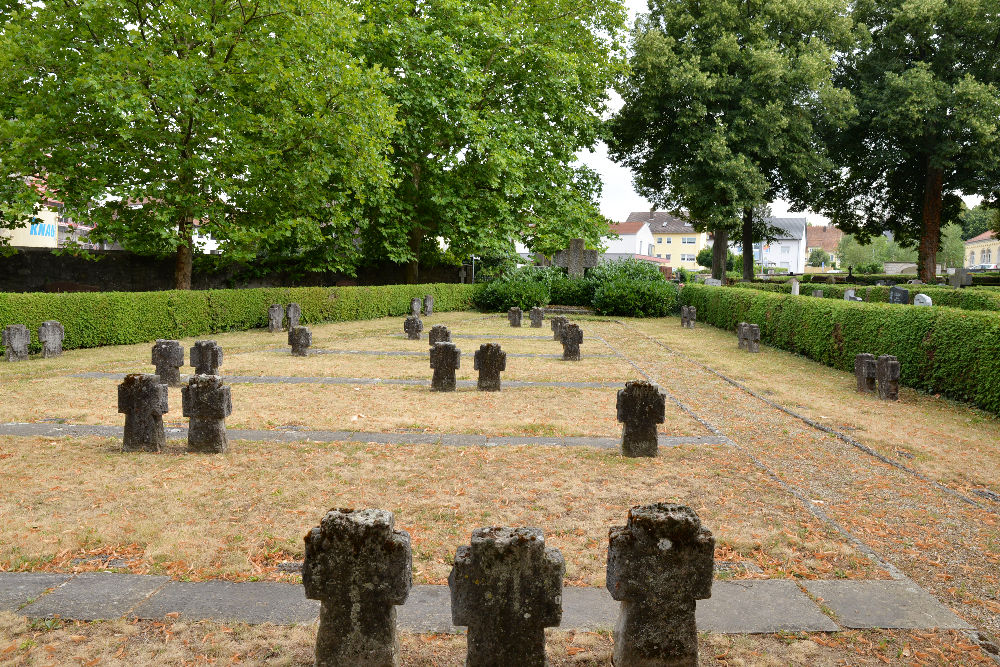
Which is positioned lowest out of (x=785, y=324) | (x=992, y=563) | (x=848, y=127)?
(x=992, y=563)

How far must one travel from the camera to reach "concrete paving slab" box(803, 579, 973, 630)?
350 cm

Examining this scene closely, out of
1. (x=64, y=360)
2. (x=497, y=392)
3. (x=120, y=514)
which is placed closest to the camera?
(x=120, y=514)

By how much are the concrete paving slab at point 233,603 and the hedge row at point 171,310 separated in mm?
12485

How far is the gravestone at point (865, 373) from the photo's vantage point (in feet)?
35.2

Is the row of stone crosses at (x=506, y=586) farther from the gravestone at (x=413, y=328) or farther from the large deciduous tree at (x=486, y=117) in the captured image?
the large deciduous tree at (x=486, y=117)

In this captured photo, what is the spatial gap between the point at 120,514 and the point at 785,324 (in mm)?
15742

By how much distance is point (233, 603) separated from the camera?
3.57m

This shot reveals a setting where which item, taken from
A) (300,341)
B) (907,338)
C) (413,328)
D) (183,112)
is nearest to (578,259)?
(413,328)

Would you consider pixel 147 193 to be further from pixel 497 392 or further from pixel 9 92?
pixel 497 392

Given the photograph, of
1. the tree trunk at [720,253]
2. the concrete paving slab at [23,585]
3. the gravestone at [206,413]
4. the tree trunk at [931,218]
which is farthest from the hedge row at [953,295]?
the concrete paving slab at [23,585]

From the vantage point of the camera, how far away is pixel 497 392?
10.4m

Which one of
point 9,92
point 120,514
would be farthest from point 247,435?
point 9,92

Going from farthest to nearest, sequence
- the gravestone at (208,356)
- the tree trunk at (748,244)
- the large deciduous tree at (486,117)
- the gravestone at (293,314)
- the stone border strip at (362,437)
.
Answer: the tree trunk at (748,244) < the large deciduous tree at (486,117) < the gravestone at (293,314) < the gravestone at (208,356) < the stone border strip at (362,437)

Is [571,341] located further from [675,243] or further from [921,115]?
[675,243]
